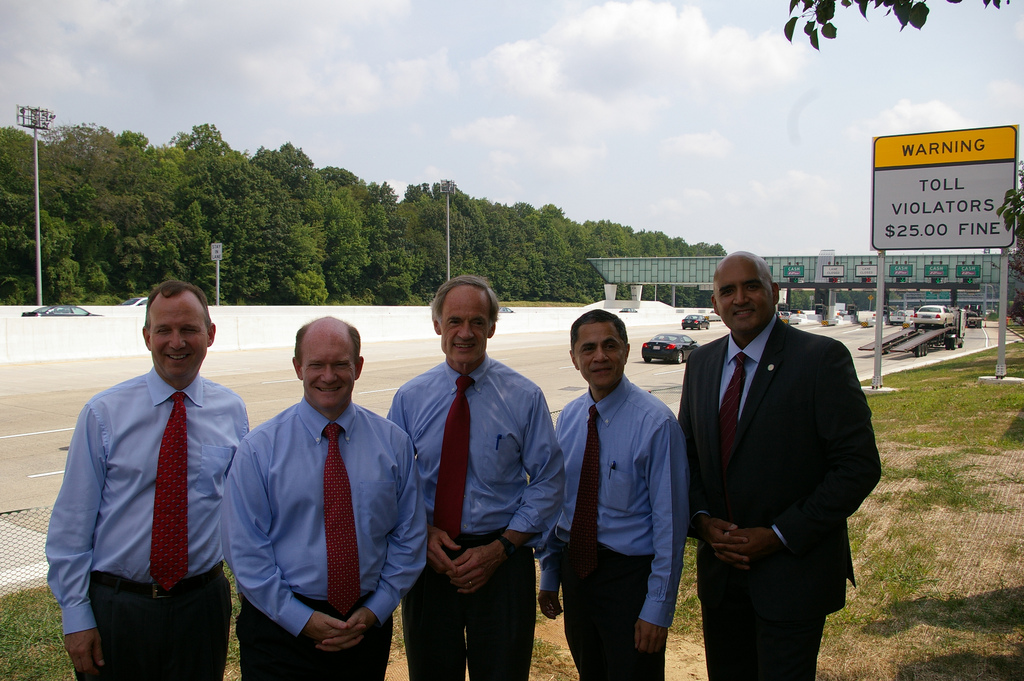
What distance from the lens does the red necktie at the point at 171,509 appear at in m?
2.52

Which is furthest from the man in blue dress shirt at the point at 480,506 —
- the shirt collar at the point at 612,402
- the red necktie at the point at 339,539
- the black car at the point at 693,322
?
the black car at the point at 693,322

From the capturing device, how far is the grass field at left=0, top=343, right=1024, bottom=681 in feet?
12.0

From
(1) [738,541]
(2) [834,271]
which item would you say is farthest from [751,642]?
(2) [834,271]

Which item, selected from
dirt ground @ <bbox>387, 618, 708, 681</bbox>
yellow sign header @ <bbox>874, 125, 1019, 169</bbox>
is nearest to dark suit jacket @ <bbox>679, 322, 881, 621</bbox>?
dirt ground @ <bbox>387, 618, 708, 681</bbox>

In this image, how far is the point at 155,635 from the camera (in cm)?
249

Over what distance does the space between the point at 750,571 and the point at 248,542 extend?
194 cm

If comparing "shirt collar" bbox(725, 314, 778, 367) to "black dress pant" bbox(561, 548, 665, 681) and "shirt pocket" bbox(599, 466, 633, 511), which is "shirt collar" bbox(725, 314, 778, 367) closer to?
"shirt pocket" bbox(599, 466, 633, 511)

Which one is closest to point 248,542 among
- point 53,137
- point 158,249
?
point 158,249

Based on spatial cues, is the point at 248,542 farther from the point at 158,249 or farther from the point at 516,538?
the point at 158,249

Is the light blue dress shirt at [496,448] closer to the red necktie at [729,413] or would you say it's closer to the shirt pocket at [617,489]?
the shirt pocket at [617,489]

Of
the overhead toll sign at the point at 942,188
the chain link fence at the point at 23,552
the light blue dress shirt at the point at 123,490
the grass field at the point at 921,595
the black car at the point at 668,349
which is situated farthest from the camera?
the black car at the point at 668,349

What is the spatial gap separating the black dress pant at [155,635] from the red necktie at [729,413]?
7.14 ft

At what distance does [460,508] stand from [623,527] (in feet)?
2.29

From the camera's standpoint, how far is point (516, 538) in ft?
8.93
